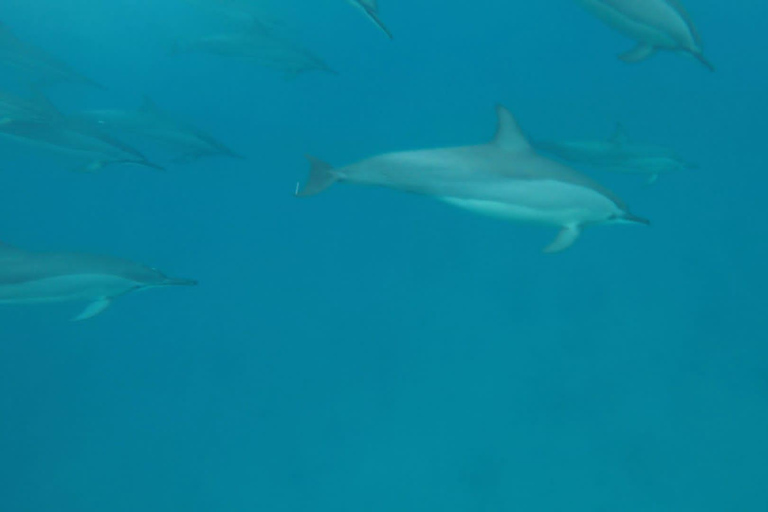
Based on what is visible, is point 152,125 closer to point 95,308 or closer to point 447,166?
point 95,308

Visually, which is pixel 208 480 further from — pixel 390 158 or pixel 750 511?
pixel 750 511

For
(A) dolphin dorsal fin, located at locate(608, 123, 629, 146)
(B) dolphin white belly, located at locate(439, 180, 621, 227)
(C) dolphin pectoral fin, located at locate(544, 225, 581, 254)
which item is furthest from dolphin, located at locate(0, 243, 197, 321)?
(A) dolphin dorsal fin, located at locate(608, 123, 629, 146)

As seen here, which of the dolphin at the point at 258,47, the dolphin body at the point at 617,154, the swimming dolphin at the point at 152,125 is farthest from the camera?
the dolphin at the point at 258,47

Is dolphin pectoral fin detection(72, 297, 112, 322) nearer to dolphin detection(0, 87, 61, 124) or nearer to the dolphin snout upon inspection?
the dolphin snout

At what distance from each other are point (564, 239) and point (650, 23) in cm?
164

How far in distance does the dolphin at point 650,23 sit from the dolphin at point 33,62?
6053 mm

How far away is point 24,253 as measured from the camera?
472 centimetres

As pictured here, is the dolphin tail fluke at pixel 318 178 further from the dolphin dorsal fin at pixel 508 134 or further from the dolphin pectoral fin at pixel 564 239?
the dolphin pectoral fin at pixel 564 239

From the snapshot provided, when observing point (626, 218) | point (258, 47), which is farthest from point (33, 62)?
point (626, 218)

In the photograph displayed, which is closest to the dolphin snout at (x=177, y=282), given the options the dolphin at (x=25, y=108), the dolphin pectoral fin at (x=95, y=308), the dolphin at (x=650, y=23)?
the dolphin pectoral fin at (x=95, y=308)

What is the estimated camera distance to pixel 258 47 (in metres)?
7.75

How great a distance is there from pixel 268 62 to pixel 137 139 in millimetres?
1783

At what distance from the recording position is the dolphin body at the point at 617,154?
20.9ft

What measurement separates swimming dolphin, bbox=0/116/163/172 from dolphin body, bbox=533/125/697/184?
386 cm
